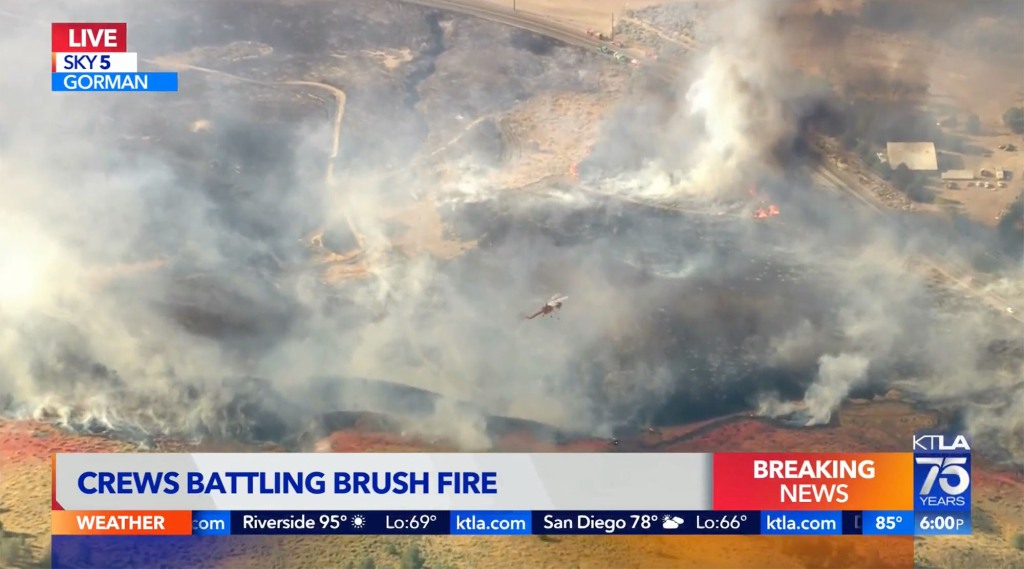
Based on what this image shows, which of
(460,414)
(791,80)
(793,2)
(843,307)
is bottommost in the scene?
(460,414)

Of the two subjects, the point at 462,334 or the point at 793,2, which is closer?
the point at 462,334

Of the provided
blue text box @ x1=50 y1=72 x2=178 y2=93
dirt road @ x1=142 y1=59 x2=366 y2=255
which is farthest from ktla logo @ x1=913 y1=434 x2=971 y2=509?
blue text box @ x1=50 y1=72 x2=178 y2=93

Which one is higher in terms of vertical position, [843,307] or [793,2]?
[793,2]

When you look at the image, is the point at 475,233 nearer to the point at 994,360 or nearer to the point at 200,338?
the point at 200,338

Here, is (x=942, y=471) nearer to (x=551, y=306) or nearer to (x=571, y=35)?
(x=551, y=306)

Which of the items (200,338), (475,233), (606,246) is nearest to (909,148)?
(606,246)

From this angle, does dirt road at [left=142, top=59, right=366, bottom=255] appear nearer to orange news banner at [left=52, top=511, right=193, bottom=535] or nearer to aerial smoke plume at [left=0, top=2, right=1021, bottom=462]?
aerial smoke plume at [left=0, top=2, right=1021, bottom=462]
